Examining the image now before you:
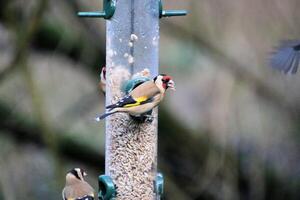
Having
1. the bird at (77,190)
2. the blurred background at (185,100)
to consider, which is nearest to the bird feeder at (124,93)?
the bird at (77,190)

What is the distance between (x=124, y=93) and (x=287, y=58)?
1.87m

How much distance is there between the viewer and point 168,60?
1040cm

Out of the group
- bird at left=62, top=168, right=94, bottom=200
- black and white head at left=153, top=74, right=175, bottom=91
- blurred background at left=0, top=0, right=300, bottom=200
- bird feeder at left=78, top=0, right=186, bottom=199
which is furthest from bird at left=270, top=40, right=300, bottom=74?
bird at left=62, top=168, right=94, bottom=200

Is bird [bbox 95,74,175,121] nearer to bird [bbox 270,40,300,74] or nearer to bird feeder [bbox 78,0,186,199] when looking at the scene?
bird feeder [bbox 78,0,186,199]

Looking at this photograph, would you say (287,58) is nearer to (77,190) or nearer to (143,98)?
(143,98)

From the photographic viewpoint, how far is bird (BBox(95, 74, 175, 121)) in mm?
6809

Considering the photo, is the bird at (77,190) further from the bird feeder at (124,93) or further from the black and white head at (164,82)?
the black and white head at (164,82)

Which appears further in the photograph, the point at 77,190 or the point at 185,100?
the point at 185,100

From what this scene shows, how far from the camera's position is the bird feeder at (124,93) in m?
7.13

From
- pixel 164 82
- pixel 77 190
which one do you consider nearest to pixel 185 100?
pixel 77 190

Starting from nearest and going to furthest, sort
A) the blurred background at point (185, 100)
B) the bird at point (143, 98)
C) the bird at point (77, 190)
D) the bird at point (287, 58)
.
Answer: the bird at point (143, 98) → the bird at point (77, 190) → the bird at point (287, 58) → the blurred background at point (185, 100)

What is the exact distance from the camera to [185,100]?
36.8 ft

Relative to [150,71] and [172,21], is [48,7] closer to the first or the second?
[172,21]

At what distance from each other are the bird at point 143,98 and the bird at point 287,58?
1.79 metres
